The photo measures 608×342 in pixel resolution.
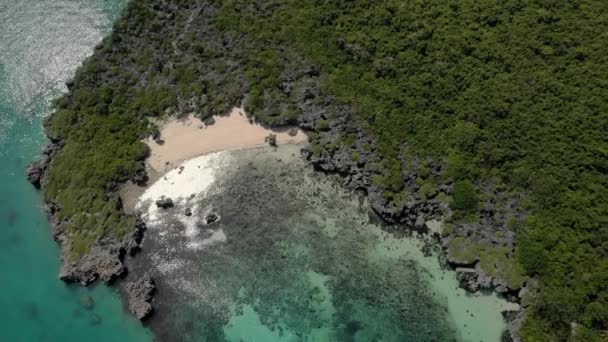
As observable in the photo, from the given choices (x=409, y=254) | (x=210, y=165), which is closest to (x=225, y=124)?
(x=210, y=165)

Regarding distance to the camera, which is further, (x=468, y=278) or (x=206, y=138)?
(x=206, y=138)

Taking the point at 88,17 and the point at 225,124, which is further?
the point at 88,17

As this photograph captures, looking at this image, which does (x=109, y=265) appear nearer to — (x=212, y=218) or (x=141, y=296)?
(x=141, y=296)

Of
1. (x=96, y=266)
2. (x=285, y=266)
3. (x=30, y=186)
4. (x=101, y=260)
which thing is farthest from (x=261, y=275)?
(x=30, y=186)

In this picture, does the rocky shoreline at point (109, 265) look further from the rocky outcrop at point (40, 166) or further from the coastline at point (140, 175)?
the rocky outcrop at point (40, 166)

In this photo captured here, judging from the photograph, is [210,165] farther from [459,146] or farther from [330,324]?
[459,146]

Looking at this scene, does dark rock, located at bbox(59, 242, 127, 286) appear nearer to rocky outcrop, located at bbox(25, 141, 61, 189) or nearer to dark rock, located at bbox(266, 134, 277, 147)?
rocky outcrop, located at bbox(25, 141, 61, 189)

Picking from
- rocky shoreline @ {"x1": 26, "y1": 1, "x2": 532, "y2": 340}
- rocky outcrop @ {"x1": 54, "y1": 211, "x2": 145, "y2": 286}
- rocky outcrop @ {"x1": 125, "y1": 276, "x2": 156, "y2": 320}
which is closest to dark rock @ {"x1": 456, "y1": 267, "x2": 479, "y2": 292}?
rocky shoreline @ {"x1": 26, "y1": 1, "x2": 532, "y2": 340}
